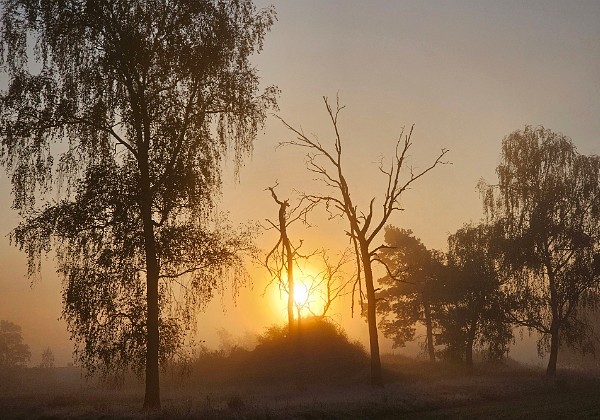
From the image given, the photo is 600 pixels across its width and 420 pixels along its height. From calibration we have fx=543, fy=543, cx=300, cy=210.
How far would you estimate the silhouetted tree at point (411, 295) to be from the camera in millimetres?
46781

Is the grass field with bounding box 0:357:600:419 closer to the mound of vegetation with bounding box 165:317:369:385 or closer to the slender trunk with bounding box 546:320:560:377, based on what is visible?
the mound of vegetation with bounding box 165:317:369:385

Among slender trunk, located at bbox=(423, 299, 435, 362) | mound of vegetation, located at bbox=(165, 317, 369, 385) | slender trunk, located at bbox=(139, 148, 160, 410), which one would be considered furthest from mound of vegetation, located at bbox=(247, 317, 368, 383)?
slender trunk, located at bbox=(423, 299, 435, 362)

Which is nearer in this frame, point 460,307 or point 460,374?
point 460,374

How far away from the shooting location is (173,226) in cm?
1667

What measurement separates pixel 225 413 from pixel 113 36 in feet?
39.3

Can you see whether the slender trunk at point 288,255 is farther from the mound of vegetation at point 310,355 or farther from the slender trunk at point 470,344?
the slender trunk at point 470,344

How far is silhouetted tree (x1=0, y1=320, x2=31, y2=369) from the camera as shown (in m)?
82.9

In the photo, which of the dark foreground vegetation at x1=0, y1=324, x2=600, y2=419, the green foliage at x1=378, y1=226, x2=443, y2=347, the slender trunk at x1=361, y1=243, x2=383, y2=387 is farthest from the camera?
the green foliage at x1=378, y1=226, x2=443, y2=347

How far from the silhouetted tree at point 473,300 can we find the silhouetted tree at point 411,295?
2833 millimetres

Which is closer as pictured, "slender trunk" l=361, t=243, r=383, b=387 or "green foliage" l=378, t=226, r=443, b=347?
"slender trunk" l=361, t=243, r=383, b=387

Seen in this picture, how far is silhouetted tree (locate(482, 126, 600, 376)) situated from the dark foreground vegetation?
3.73 m

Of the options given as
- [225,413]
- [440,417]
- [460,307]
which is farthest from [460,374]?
[225,413]

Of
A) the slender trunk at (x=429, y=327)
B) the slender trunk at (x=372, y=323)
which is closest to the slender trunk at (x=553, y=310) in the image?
the slender trunk at (x=429, y=327)

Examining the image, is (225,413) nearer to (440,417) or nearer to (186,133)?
(440,417)
